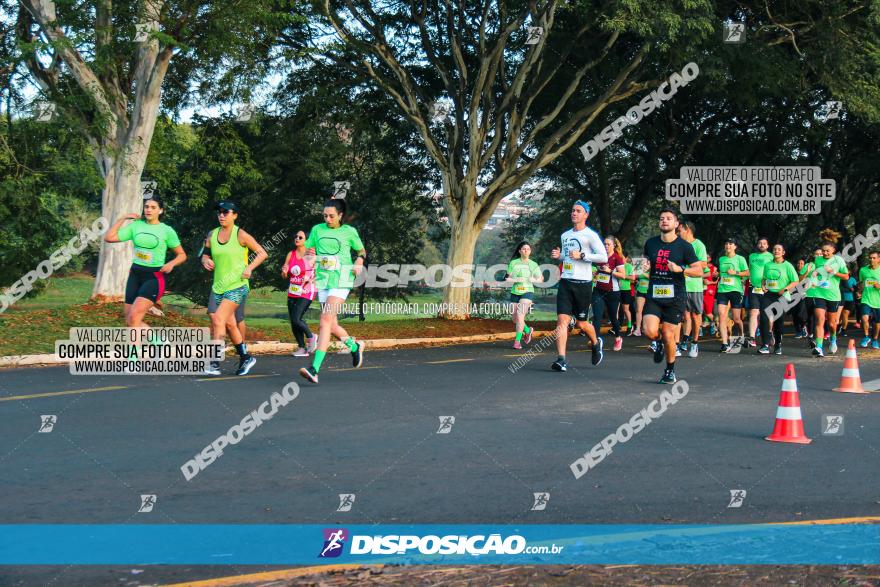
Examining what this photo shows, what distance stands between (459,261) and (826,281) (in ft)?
29.6

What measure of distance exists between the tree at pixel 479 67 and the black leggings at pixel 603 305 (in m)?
5.12

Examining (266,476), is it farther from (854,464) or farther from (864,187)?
(864,187)

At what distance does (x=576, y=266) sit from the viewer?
43.7 feet

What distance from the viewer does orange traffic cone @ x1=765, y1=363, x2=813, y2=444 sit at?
8.40 m

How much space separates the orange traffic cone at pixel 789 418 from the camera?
27.6 feet

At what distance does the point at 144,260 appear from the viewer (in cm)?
1226

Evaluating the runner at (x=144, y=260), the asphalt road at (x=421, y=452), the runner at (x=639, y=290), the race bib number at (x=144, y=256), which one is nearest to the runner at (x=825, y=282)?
the runner at (x=639, y=290)

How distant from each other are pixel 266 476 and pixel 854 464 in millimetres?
4231

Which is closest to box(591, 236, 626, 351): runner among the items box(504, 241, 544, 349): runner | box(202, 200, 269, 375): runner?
box(504, 241, 544, 349): runner

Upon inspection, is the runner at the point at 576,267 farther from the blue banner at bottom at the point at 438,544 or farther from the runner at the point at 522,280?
the blue banner at bottom at the point at 438,544

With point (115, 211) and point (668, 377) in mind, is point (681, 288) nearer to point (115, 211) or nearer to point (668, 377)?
point (668, 377)

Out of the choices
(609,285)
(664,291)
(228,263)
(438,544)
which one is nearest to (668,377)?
(664,291)

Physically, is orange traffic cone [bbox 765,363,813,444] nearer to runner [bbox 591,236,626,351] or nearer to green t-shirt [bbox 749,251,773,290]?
runner [bbox 591,236,626,351]

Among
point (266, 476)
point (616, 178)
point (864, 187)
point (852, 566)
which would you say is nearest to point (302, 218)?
point (616, 178)
